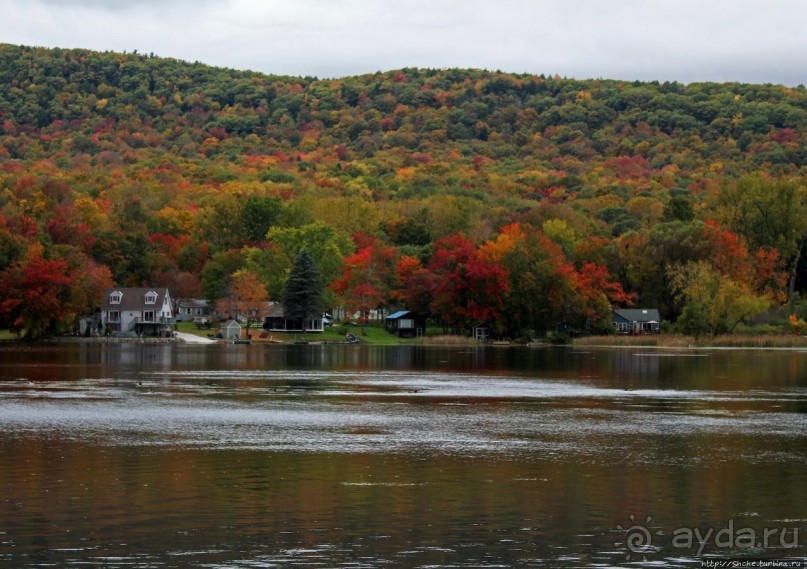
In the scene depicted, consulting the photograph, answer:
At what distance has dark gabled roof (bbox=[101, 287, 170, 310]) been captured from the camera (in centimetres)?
11881

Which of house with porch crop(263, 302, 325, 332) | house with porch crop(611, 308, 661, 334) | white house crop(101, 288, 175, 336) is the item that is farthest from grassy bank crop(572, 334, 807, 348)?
white house crop(101, 288, 175, 336)

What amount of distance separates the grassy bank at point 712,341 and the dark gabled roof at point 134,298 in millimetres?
43163

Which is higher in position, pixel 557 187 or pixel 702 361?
pixel 557 187

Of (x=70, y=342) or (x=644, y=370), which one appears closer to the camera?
(x=644, y=370)

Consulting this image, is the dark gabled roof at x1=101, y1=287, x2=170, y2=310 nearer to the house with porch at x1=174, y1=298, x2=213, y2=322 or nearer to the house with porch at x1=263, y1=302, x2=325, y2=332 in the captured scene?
the house with porch at x1=174, y1=298, x2=213, y2=322

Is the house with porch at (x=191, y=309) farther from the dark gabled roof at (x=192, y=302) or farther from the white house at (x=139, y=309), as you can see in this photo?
the white house at (x=139, y=309)

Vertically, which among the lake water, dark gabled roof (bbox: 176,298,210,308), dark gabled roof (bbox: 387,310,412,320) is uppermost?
dark gabled roof (bbox: 176,298,210,308)

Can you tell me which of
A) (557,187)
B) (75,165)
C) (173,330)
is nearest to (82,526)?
(173,330)

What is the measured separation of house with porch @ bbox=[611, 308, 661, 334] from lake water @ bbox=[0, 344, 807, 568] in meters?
56.3

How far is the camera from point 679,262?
114 m

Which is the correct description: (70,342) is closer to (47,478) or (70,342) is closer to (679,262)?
(679,262)

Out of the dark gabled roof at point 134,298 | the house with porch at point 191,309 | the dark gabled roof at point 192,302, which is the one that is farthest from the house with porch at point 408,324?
the dark gabled roof at point 134,298

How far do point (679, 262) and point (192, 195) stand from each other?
7857 cm

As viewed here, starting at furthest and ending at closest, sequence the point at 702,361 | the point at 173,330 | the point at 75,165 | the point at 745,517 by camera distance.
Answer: the point at 75,165 → the point at 173,330 → the point at 702,361 → the point at 745,517
